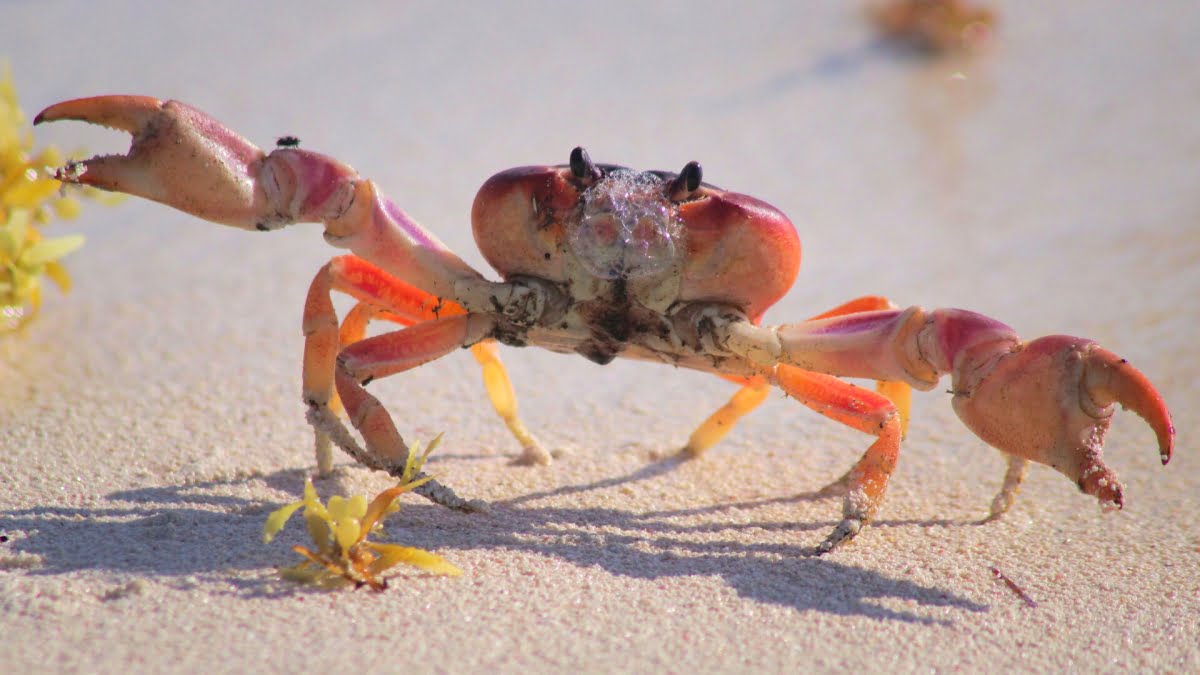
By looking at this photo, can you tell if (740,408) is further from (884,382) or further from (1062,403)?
(1062,403)

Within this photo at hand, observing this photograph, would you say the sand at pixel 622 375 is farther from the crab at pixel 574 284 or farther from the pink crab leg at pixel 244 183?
the pink crab leg at pixel 244 183

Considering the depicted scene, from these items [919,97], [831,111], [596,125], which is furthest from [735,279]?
[919,97]

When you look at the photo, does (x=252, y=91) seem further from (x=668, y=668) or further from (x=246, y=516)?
(x=668, y=668)

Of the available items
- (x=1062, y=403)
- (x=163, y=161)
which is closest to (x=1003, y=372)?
(x=1062, y=403)

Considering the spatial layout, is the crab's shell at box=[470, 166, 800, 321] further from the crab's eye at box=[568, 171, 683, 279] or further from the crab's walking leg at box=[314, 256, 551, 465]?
the crab's walking leg at box=[314, 256, 551, 465]

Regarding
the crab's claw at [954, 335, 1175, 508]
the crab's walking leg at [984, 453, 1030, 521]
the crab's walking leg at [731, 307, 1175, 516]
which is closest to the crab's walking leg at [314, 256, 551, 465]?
the crab's walking leg at [731, 307, 1175, 516]

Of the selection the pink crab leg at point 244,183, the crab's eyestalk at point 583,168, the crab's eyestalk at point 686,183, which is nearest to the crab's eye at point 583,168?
the crab's eyestalk at point 583,168
